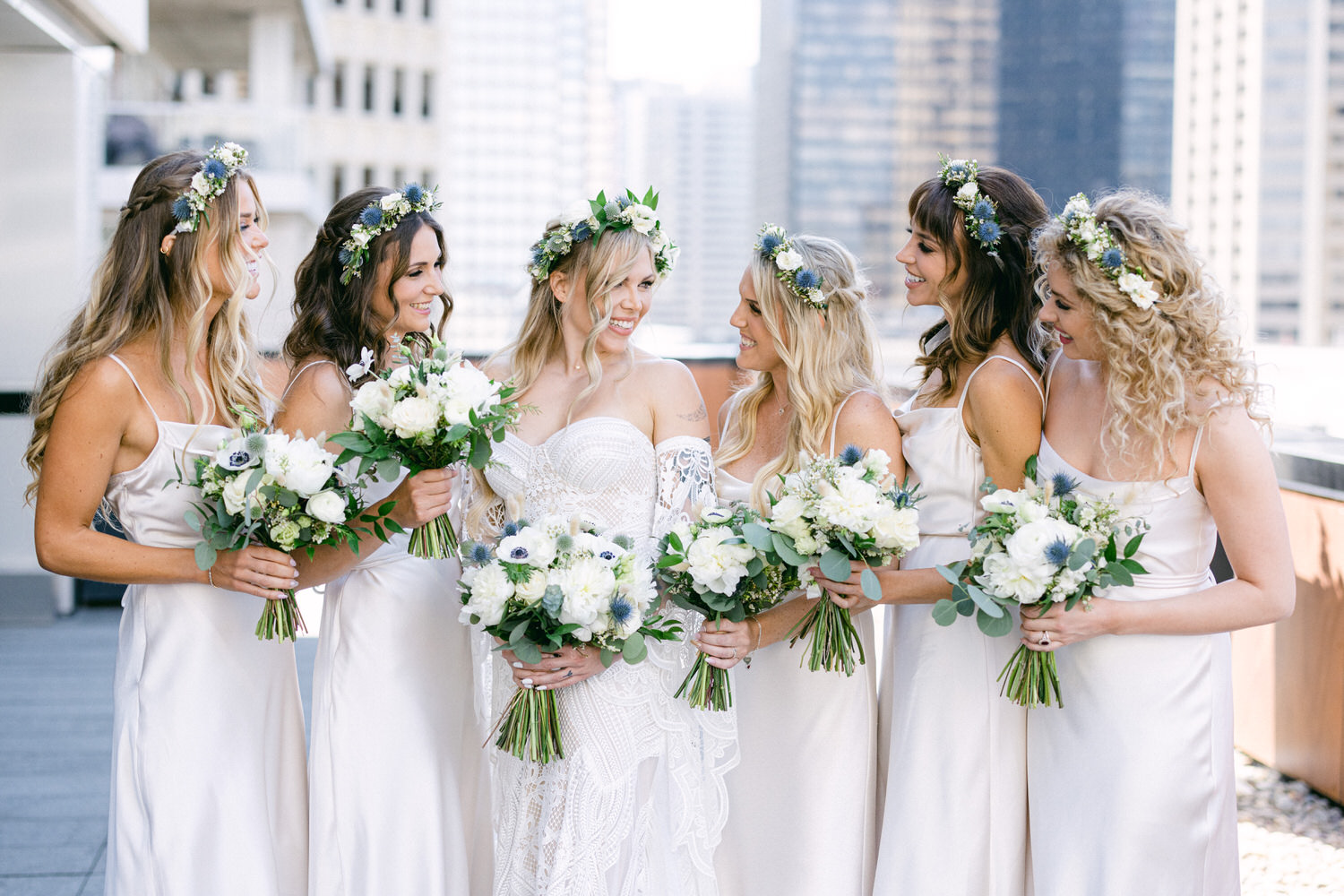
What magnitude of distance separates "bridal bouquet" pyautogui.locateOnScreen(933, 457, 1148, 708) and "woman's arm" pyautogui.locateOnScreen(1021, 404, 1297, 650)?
82mm

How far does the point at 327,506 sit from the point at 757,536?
1030 millimetres

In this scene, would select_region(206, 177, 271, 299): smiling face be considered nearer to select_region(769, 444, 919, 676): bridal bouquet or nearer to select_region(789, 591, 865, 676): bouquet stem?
select_region(769, 444, 919, 676): bridal bouquet

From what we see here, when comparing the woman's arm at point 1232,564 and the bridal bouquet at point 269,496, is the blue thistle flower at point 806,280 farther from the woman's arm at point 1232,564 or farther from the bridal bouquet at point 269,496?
the bridal bouquet at point 269,496

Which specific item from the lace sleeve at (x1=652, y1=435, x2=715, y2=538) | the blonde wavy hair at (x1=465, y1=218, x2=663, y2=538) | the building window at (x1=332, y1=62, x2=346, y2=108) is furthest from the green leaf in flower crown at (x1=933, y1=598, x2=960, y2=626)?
the building window at (x1=332, y1=62, x2=346, y2=108)

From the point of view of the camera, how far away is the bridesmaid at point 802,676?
3.32 metres

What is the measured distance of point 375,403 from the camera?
2779 millimetres

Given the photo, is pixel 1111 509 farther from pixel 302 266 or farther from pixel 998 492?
pixel 302 266

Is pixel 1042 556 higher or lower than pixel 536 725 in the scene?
higher

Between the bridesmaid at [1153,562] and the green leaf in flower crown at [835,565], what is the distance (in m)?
0.46

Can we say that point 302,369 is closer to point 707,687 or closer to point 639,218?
point 639,218

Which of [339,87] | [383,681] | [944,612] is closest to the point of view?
[944,612]

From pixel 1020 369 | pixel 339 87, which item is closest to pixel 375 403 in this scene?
pixel 1020 369

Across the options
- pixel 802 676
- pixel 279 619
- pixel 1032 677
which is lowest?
pixel 802 676

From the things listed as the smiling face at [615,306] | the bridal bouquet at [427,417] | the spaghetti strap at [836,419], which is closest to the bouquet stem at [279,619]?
the bridal bouquet at [427,417]
